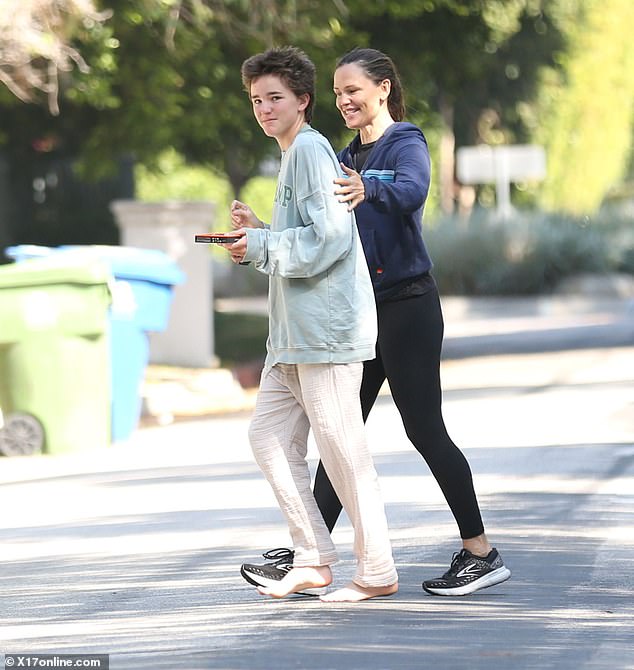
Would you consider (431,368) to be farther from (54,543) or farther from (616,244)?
(616,244)

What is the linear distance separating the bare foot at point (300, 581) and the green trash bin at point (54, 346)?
5.10 metres

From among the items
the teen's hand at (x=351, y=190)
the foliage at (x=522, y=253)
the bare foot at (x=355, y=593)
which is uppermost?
the teen's hand at (x=351, y=190)

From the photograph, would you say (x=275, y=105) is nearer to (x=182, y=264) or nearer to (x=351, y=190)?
(x=351, y=190)

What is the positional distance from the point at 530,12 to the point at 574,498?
15.6m

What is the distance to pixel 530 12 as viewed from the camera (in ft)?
74.0

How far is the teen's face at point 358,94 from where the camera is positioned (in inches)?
225

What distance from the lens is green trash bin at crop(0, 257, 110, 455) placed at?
413 inches

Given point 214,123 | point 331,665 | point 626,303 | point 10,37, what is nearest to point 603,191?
point 626,303

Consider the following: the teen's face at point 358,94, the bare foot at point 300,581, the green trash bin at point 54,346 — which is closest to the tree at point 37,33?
the green trash bin at point 54,346

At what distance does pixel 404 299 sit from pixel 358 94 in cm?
74

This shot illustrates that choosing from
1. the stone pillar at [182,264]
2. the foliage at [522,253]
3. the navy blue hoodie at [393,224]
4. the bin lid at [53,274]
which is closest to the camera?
the navy blue hoodie at [393,224]

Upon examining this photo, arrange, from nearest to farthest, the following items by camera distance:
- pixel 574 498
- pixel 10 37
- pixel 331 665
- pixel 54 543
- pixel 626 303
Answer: pixel 331 665, pixel 54 543, pixel 574 498, pixel 10 37, pixel 626 303

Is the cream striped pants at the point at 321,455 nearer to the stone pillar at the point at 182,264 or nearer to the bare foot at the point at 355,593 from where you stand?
the bare foot at the point at 355,593

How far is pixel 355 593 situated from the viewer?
567 centimetres
